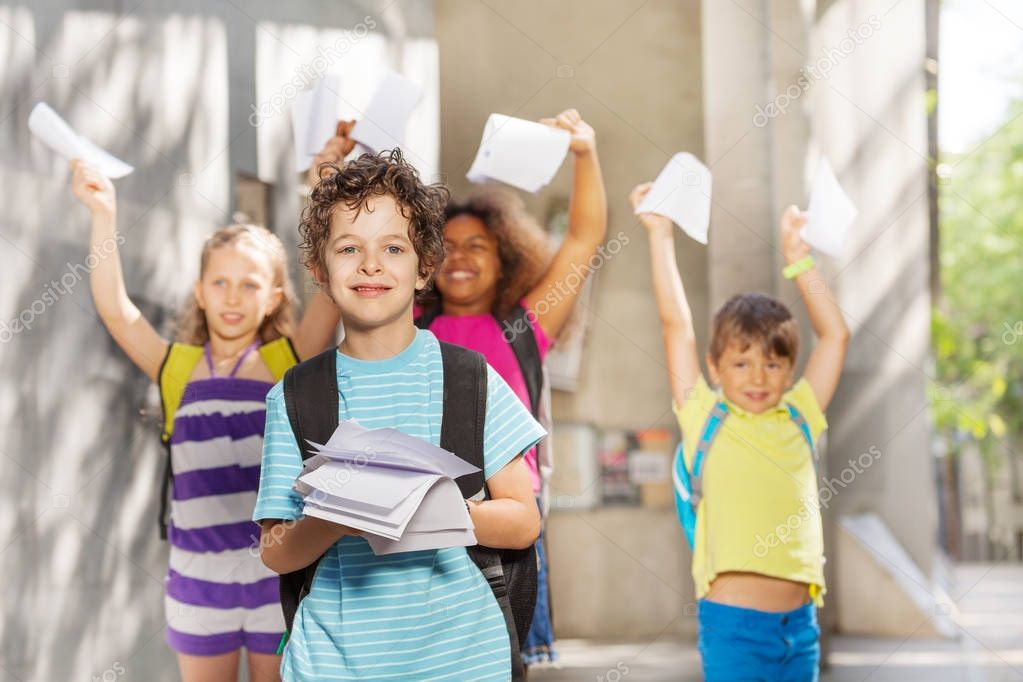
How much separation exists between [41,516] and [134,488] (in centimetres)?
37

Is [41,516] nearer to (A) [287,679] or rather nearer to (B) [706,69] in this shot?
(A) [287,679]

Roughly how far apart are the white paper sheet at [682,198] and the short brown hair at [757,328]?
22 cm

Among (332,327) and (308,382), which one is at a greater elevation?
(332,327)

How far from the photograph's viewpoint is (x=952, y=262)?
1725 cm

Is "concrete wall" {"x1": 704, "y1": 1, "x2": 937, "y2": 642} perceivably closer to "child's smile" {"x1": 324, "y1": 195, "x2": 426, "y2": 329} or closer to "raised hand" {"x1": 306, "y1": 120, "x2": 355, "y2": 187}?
"raised hand" {"x1": 306, "y1": 120, "x2": 355, "y2": 187}

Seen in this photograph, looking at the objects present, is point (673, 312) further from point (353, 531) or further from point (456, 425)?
point (353, 531)

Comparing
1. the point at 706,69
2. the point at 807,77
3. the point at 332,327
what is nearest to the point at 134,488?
the point at 332,327

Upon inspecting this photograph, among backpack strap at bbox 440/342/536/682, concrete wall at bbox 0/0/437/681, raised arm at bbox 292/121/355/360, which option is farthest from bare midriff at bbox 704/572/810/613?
concrete wall at bbox 0/0/437/681

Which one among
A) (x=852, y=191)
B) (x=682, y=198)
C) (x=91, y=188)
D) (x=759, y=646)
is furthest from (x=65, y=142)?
(x=852, y=191)

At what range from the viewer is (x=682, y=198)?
321 centimetres

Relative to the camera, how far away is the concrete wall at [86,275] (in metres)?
3.25

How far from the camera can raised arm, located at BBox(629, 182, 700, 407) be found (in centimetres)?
321

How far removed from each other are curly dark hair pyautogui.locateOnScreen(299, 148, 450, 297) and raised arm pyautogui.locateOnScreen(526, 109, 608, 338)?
115cm

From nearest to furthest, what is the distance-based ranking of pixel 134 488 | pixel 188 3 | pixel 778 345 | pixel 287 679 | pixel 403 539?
pixel 403 539 < pixel 287 679 < pixel 778 345 < pixel 134 488 < pixel 188 3
